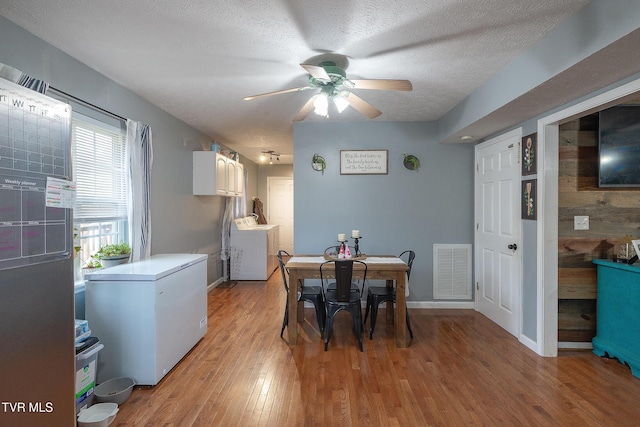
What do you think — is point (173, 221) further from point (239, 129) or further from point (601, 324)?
point (601, 324)

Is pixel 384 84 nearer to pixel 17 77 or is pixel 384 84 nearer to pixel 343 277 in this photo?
pixel 343 277

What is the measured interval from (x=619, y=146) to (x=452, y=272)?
2.08 metres

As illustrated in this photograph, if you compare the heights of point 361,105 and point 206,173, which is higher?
point 361,105

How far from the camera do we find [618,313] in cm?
253

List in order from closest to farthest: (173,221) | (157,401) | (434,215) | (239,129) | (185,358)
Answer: (157,401), (185,358), (173,221), (434,215), (239,129)

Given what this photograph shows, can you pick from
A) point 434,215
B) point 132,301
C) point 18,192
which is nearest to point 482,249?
point 434,215

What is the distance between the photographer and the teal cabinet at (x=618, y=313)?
240 centimetres

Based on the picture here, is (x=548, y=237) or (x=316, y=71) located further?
(x=548, y=237)

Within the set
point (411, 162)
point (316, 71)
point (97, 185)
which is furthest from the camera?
point (411, 162)

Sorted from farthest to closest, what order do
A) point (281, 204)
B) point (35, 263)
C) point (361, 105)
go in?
point (281, 204) → point (361, 105) → point (35, 263)

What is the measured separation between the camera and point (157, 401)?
82.3 inches

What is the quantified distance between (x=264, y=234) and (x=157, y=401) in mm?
3387

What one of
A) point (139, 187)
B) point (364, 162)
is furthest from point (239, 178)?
point (139, 187)

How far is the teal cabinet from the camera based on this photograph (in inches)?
94.3
